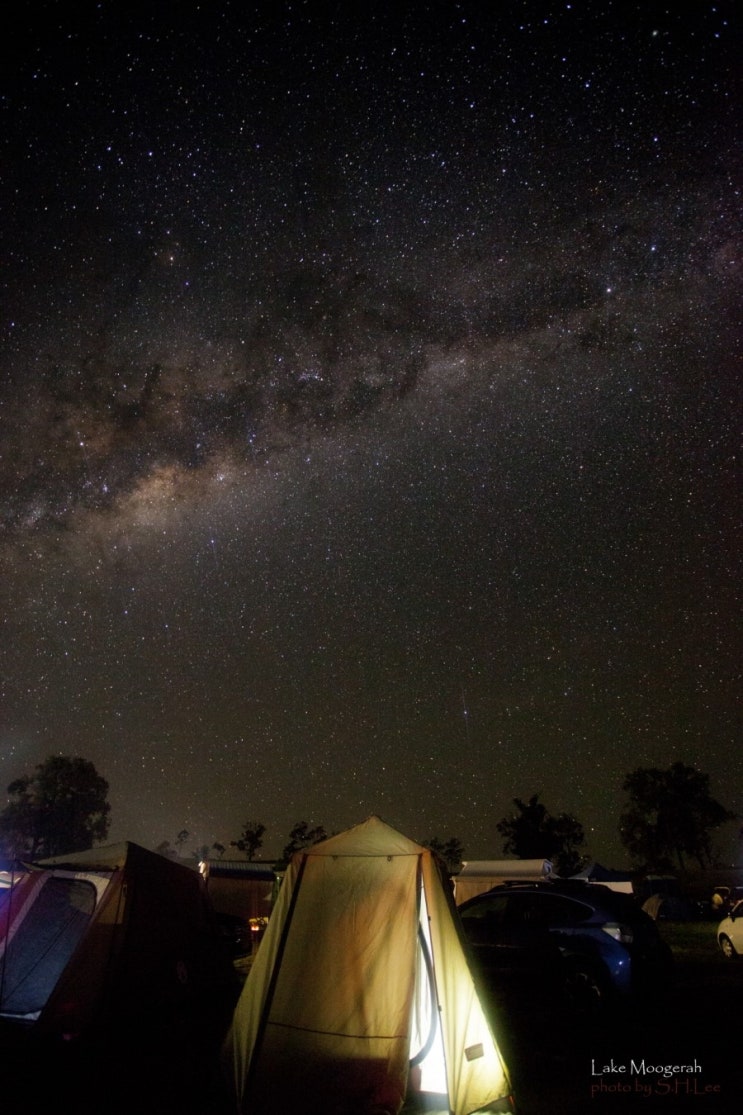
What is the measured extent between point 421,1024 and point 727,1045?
3827 mm

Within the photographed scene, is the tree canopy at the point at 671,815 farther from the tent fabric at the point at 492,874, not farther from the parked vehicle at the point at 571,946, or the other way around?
the parked vehicle at the point at 571,946

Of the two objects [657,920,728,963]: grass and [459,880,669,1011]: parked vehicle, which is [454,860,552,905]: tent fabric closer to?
[657,920,728,963]: grass

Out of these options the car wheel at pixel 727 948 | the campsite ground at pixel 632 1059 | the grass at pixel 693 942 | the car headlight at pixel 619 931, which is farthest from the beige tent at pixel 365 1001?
the car wheel at pixel 727 948

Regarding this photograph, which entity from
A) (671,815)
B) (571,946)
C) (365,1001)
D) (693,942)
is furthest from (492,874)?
(671,815)

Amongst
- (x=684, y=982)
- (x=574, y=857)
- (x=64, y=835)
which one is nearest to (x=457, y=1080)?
(x=684, y=982)

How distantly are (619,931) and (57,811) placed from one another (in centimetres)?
7667

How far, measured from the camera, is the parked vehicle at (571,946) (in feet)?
26.2

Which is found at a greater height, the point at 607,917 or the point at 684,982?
the point at 607,917

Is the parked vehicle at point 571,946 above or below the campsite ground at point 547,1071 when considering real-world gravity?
above

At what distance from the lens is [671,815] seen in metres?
66.6

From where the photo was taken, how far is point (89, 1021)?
6.90 metres

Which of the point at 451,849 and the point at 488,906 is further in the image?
the point at 451,849

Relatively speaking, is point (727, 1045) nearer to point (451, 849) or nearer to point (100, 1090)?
point (100, 1090)

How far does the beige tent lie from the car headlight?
357 centimetres
